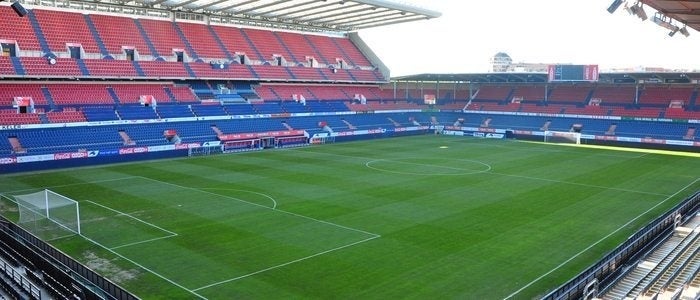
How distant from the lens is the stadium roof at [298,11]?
160 ft

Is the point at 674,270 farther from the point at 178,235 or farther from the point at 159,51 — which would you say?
the point at 159,51

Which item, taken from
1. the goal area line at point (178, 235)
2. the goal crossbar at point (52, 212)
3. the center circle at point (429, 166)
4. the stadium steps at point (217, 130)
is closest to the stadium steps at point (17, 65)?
the stadium steps at point (217, 130)

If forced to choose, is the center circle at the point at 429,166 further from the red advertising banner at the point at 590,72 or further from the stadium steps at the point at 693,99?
the stadium steps at the point at 693,99

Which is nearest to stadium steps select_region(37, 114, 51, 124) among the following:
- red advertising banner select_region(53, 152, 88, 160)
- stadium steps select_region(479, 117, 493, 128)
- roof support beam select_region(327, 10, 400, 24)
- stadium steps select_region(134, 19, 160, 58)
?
red advertising banner select_region(53, 152, 88, 160)

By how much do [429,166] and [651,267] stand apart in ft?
69.4

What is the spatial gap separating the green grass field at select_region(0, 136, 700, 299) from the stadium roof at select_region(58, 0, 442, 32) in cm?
1785

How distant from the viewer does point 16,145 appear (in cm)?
3506

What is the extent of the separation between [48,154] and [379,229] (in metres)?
25.6

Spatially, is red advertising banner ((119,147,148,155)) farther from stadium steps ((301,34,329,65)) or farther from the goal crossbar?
stadium steps ((301,34,329,65))

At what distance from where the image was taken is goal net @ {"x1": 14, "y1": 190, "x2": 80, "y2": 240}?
2006 cm

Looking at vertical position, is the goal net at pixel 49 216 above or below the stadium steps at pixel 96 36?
below

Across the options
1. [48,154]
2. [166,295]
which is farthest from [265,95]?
[166,295]

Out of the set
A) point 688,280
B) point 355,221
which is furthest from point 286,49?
point 688,280

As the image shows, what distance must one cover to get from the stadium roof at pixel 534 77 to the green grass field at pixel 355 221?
13775 mm
